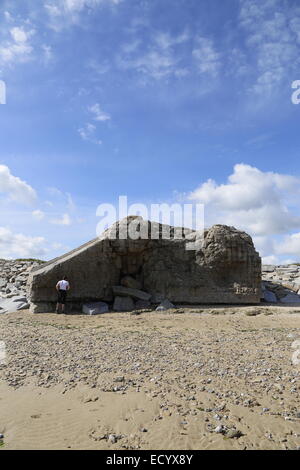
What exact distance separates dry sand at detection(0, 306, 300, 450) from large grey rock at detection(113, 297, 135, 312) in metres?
4.25

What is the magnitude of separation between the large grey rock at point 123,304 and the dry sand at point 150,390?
4.25 meters

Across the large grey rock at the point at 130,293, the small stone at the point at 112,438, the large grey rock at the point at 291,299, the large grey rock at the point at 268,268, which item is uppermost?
the large grey rock at the point at 268,268

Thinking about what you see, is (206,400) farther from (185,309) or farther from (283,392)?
(185,309)

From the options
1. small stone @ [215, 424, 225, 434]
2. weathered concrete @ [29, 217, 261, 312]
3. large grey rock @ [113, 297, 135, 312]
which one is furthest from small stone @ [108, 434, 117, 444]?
weathered concrete @ [29, 217, 261, 312]

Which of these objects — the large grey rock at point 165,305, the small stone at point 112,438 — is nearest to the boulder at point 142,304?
the large grey rock at point 165,305

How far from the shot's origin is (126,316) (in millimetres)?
11594

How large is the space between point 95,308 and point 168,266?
343 cm

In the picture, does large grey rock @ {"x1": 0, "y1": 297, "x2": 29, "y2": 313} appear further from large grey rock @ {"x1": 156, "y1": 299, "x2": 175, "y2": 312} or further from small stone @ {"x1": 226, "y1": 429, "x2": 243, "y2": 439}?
small stone @ {"x1": 226, "y1": 429, "x2": 243, "y2": 439}

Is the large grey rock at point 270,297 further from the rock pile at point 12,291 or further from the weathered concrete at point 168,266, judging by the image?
the rock pile at point 12,291

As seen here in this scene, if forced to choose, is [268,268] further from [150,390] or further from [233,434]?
[233,434]

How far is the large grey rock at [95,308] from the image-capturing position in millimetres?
12188

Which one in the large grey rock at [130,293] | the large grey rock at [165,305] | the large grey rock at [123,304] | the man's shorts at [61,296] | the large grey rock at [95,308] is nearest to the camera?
the man's shorts at [61,296]

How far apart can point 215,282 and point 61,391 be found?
945cm

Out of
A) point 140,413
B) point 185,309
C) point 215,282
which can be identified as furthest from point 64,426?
point 215,282
